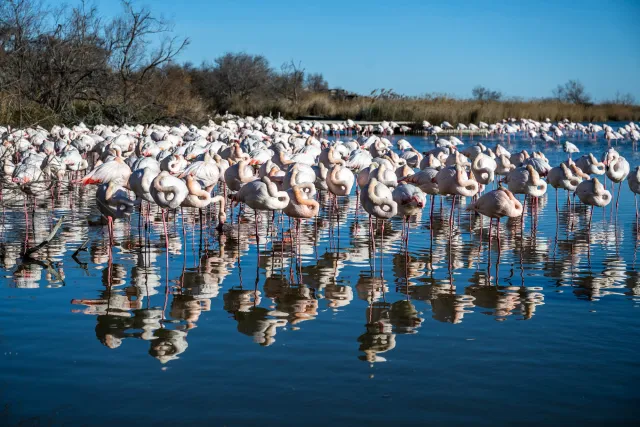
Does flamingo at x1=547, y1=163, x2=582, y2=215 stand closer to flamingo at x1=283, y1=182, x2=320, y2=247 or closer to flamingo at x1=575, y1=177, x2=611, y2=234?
flamingo at x1=575, y1=177, x2=611, y2=234

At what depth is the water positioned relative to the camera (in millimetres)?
4441

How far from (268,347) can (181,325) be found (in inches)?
34.2

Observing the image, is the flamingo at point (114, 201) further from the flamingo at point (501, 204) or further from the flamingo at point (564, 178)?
the flamingo at point (564, 178)

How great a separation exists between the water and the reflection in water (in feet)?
0.11

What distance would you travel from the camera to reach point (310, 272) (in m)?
7.87

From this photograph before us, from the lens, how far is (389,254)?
28.8 ft

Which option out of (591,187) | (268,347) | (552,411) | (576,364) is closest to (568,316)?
(576,364)

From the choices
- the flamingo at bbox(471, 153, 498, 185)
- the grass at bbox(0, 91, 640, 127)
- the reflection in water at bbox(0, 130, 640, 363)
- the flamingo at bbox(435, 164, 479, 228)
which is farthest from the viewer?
the grass at bbox(0, 91, 640, 127)

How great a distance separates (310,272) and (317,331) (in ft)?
6.84

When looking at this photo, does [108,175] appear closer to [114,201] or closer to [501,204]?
[114,201]

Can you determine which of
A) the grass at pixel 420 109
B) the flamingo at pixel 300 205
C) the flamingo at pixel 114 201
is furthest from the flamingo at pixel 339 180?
the grass at pixel 420 109

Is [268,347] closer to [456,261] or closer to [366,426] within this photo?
[366,426]

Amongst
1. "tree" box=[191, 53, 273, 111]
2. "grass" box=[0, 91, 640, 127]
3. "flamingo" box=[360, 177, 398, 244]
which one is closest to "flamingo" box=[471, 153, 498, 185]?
"flamingo" box=[360, 177, 398, 244]

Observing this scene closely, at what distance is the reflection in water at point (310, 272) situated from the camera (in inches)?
241
